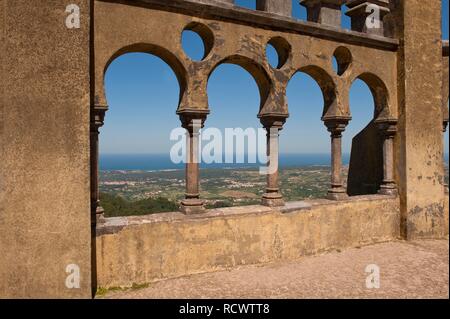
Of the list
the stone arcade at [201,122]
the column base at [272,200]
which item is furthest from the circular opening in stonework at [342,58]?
the column base at [272,200]

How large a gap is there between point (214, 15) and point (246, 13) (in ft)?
1.73

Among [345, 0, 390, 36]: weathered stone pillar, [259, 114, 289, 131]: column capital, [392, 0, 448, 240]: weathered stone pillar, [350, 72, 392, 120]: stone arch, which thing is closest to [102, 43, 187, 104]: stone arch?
[259, 114, 289, 131]: column capital

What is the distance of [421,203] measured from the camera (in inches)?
285

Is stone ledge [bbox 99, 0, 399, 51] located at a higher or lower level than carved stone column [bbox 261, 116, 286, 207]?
higher

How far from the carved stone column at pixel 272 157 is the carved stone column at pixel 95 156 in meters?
2.66

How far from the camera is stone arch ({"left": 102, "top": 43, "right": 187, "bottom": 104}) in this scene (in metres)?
4.86

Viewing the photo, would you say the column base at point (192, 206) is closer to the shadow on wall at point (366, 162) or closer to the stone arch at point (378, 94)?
the stone arch at point (378, 94)

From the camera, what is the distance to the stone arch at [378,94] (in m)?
7.14

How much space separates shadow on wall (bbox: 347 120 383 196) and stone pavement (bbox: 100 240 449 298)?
244 cm

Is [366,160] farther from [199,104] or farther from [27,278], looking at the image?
[27,278]

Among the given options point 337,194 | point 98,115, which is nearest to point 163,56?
point 98,115

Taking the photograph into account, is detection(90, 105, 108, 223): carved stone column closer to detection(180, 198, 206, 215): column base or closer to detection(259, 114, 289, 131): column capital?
detection(180, 198, 206, 215): column base

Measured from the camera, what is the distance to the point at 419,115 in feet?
23.5

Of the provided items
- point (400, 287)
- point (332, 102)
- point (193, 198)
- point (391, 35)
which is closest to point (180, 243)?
point (193, 198)
